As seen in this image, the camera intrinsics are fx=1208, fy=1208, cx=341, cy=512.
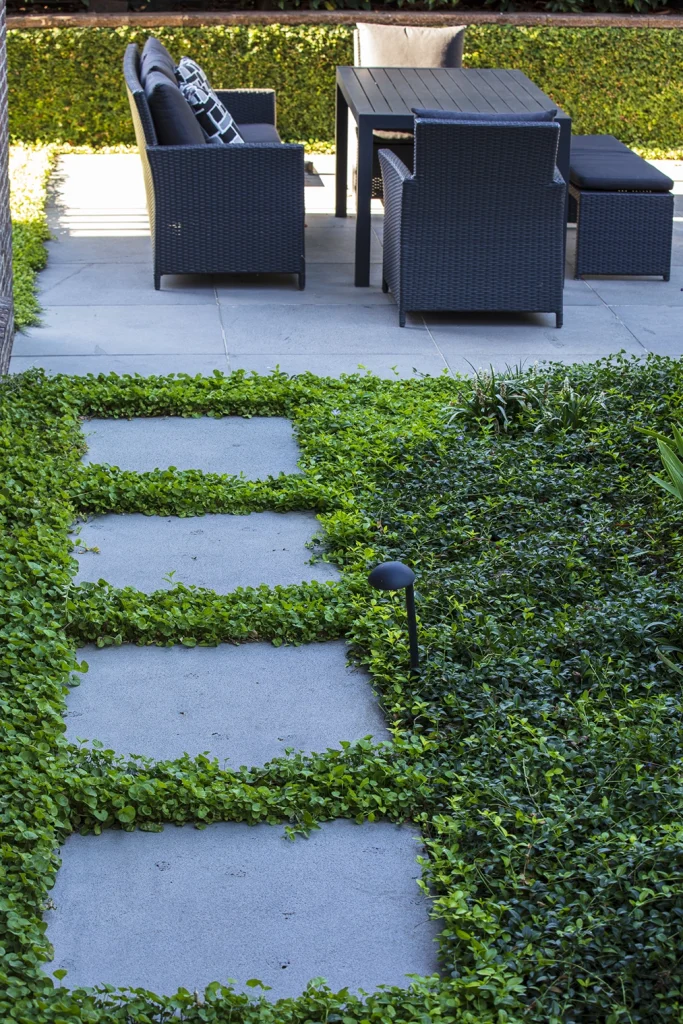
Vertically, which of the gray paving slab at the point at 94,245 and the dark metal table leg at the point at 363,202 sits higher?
the dark metal table leg at the point at 363,202

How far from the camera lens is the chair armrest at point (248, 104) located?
26.8 feet

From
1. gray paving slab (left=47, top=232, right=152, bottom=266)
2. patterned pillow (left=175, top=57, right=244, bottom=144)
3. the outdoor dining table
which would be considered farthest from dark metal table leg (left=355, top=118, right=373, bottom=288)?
gray paving slab (left=47, top=232, right=152, bottom=266)

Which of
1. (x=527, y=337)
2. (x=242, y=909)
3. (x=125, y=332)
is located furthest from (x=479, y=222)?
(x=242, y=909)

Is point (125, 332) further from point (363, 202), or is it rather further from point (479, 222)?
point (479, 222)

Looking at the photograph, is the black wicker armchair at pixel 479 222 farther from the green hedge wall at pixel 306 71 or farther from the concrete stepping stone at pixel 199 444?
the green hedge wall at pixel 306 71

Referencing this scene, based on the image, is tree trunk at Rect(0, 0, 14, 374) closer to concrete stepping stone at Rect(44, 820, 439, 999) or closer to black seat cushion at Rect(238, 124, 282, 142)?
black seat cushion at Rect(238, 124, 282, 142)

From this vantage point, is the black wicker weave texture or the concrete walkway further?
the black wicker weave texture

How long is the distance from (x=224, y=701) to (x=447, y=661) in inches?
23.5

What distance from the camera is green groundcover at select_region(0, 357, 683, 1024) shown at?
224cm

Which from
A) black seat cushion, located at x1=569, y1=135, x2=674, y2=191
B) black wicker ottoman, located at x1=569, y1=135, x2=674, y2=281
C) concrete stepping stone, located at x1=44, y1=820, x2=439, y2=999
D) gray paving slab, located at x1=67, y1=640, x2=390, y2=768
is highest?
black seat cushion, located at x1=569, y1=135, x2=674, y2=191

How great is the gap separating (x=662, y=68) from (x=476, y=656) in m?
8.61

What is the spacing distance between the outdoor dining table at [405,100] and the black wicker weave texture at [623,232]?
0.92ft

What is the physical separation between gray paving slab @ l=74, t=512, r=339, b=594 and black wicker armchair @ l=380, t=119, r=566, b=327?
7.38ft

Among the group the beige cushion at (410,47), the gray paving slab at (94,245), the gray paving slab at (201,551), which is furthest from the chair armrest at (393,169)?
the gray paving slab at (201,551)
